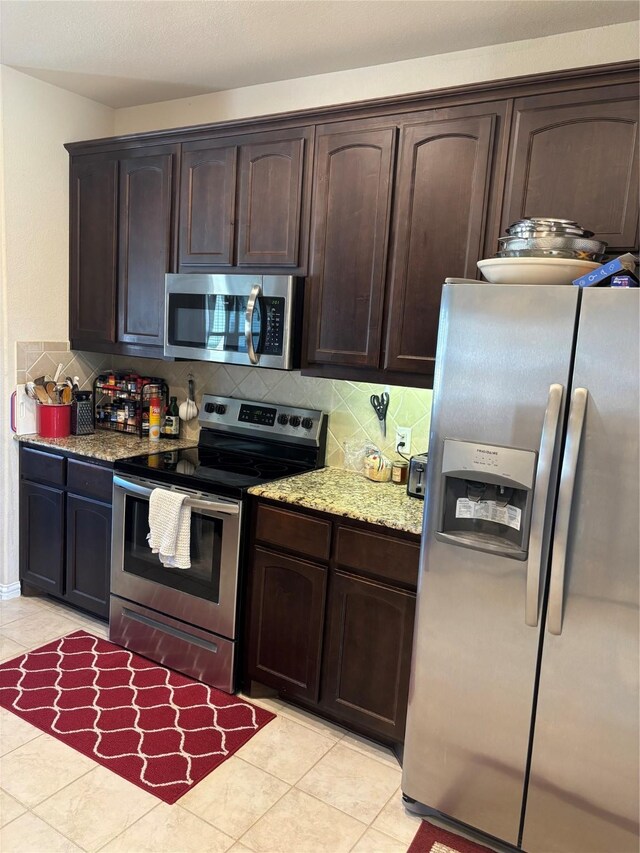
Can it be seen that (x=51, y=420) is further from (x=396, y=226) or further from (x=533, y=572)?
(x=533, y=572)

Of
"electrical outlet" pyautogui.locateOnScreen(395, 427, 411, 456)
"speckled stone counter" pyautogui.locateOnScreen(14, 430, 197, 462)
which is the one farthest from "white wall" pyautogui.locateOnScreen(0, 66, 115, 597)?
"electrical outlet" pyautogui.locateOnScreen(395, 427, 411, 456)

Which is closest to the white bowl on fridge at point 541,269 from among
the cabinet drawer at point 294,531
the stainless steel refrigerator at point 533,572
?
the stainless steel refrigerator at point 533,572

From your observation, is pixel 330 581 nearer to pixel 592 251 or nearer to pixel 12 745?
pixel 12 745

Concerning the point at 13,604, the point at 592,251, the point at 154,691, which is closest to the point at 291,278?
the point at 592,251

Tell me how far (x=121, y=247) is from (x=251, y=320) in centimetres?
105

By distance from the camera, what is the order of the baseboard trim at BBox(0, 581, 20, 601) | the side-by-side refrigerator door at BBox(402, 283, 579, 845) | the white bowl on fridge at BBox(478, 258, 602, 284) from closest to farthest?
the side-by-side refrigerator door at BBox(402, 283, 579, 845)
the white bowl on fridge at BBox(478, 258, 602, 284)
the baseboard trim at BBox(0, 581, 20, 601)

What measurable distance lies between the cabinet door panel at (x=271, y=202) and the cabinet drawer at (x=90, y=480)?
120cm

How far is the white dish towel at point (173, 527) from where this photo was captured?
2.67m

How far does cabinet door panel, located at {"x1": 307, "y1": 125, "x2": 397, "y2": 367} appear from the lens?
2482mm

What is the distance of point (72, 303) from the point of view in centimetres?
355

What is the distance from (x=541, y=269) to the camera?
1872 millimetres

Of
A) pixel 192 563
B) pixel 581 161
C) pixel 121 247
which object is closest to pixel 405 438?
pixel 192 563

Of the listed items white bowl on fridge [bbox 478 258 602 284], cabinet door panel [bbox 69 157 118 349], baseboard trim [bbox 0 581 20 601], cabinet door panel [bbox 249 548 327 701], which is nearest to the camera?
white bowl on fridge [bbox 478 258 602 284]

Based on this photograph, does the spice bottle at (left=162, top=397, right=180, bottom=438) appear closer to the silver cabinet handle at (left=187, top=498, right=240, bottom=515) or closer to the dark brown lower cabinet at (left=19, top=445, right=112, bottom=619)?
the dark brown lower cabinet at (left=19, top=445, right=112, bottom=619)
